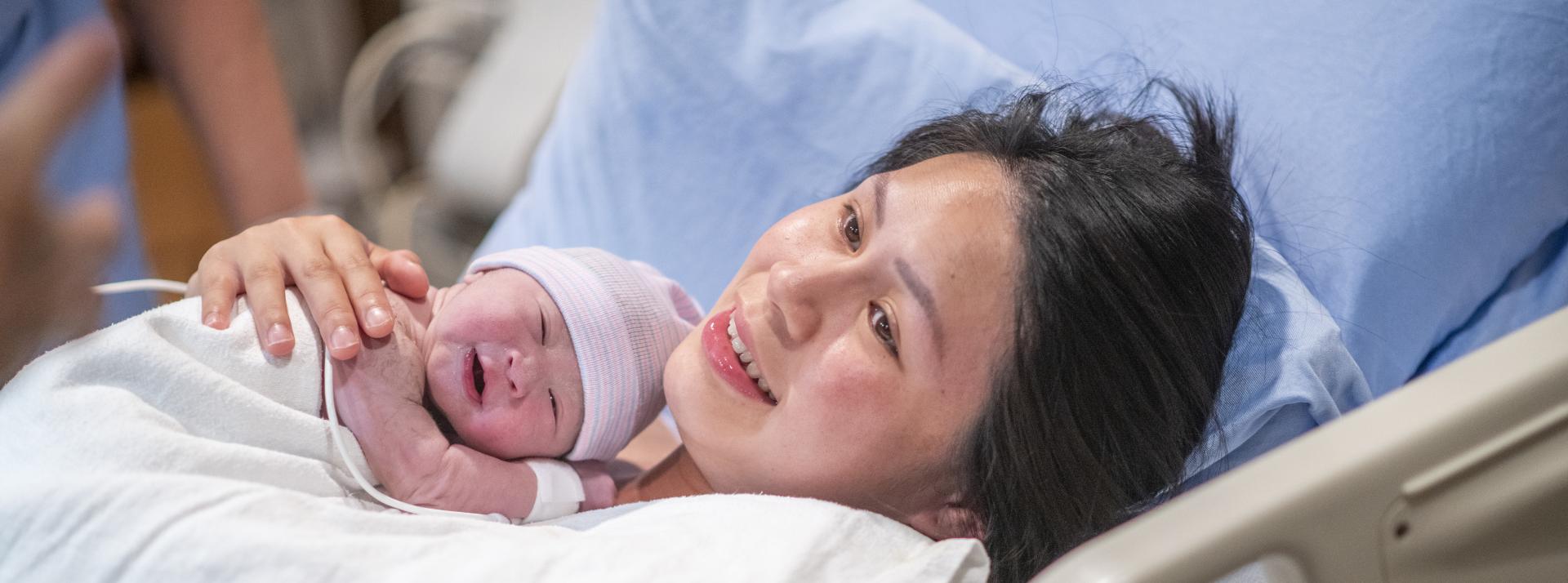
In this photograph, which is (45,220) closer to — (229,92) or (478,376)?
(478,376)

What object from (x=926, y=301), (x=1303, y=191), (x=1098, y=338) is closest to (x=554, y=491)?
(x=926, y=301)

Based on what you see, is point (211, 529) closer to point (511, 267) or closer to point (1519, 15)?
point (511, 267)

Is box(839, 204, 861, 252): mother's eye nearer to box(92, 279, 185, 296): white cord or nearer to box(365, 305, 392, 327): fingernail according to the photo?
box(365, 305, 392, 327): fingernail

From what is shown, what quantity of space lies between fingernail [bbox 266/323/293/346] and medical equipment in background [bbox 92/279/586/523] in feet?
0.13

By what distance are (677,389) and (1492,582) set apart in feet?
2.04

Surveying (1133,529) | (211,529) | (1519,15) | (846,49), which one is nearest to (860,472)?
(1133,529)

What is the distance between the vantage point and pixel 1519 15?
1.03m

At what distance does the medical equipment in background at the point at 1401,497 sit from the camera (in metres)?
0.55

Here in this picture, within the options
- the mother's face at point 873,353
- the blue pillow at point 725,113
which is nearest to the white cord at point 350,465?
the mother's face at point 873,353

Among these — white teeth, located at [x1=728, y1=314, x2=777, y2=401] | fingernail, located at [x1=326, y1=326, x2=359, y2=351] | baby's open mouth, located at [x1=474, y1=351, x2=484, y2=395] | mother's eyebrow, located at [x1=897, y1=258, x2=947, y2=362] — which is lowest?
baby's open mouth, located at [x1=474, y1=351, x2=484, y2=395]

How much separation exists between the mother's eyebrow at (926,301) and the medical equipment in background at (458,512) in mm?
367

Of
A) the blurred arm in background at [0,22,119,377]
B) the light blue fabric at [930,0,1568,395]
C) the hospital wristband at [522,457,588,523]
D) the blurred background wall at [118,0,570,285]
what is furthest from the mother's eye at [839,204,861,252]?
the blurred background wall at [118,0,570,285]

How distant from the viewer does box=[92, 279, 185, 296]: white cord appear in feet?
2.84

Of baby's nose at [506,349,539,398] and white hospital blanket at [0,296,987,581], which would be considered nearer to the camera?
white hospital blanket at [0,296,987,581]
